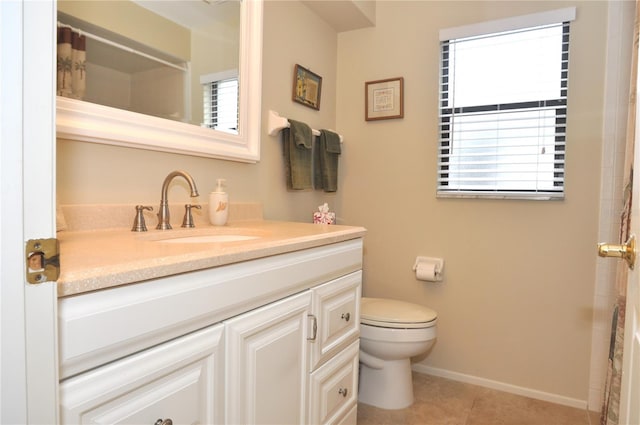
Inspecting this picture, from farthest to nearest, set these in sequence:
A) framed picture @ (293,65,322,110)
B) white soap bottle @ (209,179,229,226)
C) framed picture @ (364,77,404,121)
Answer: framed picture @ (364,77,404,121), framed picture @ (293,65,322,110), white soap bottle @ (209,179,229,226)

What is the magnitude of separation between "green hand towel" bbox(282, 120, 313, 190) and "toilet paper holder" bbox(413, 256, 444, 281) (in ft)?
2.59

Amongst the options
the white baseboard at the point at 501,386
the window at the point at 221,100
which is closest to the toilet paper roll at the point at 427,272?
the white baseboard at the point at 501,386

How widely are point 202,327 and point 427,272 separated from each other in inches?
62.5

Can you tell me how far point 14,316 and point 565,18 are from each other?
7.85 ft

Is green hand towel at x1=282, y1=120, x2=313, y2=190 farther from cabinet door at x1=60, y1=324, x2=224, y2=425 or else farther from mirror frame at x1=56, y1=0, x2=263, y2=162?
cabinet door at x1=60, y1=324, x2=224, y2=425

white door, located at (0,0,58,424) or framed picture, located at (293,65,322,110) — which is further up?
framed picture, located at (293,65,322,110)

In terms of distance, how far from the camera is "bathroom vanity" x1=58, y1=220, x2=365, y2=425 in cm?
64

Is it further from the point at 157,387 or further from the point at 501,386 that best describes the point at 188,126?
the point at 501,386

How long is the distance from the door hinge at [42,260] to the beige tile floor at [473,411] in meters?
1.70

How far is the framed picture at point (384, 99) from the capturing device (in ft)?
7.58

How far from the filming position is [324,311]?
1.32m

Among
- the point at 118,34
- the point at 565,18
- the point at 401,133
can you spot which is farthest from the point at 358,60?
the point at 118,34

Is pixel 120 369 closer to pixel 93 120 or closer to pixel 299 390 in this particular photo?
pixel 299 390

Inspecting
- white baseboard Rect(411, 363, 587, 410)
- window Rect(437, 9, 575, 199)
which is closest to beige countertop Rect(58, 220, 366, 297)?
window Rect(437, 9, 575, 199)
